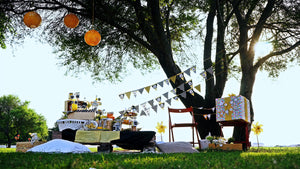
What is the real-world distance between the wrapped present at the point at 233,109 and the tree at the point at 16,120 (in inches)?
983

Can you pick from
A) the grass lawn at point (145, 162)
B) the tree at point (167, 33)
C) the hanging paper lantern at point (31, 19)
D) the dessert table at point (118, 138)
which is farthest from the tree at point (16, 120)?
the grass lawn at point (145, 162)

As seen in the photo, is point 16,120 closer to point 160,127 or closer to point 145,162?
point 160,127

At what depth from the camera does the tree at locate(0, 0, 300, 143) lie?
8328 mm

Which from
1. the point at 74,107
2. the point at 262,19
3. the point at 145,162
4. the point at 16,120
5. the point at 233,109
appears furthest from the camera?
the point at 16,120

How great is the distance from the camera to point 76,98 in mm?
7305

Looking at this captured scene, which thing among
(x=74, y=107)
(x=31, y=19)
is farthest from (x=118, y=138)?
(x=31, y=19)

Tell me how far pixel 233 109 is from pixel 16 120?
2772 centimetres

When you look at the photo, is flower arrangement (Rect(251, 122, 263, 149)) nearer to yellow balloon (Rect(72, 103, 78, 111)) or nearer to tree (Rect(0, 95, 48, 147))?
yellow balloon (Rect(72, 103, 78, 111))

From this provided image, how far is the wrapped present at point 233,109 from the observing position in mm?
6742

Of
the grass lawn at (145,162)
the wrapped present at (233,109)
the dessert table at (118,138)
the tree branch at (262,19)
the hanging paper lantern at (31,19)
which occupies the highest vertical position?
the tree branch at (262,19)

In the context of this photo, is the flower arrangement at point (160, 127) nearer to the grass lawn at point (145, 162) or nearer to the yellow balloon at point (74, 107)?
the yellow balloon at point (74, 107)

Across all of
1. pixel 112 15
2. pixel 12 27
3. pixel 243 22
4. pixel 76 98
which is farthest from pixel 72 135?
pixel 243 22

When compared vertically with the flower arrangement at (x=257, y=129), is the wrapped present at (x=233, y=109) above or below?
above

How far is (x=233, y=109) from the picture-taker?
22.4 ft
